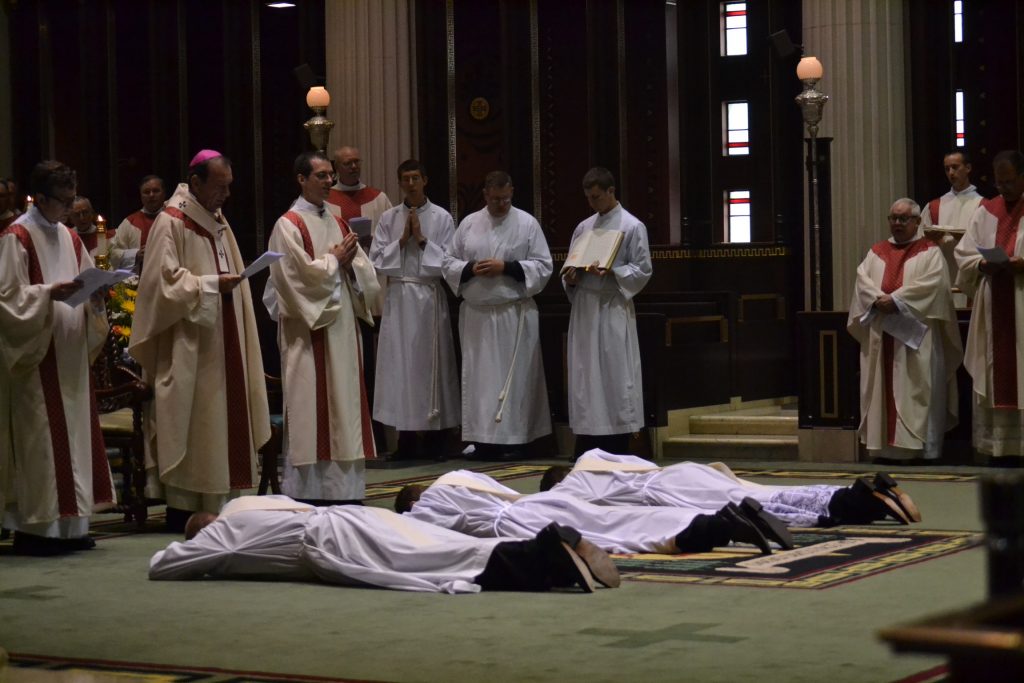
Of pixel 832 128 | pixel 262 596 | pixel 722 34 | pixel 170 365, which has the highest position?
pixel 722 34

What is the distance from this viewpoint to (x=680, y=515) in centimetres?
682

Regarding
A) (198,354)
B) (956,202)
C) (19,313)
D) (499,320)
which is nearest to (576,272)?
(499,320)

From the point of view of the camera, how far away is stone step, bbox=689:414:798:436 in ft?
38.2

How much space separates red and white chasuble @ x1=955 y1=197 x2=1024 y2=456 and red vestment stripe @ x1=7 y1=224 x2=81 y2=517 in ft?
17.4

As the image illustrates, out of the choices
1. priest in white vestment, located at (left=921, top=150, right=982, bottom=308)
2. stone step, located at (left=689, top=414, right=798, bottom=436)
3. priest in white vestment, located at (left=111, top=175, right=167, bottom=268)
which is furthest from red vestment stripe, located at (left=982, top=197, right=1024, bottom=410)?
priest in white vestment, located at (left=111, top=175, right=167, bottom=268)

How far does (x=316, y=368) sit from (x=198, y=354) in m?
0.70

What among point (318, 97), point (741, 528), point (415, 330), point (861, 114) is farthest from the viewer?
point (318, 97)

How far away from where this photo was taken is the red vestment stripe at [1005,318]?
10062 millimetres

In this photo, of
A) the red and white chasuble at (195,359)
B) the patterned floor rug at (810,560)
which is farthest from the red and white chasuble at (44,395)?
the patterned floor rug at (810,560)

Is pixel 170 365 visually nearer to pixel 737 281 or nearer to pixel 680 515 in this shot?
pixel 680 515

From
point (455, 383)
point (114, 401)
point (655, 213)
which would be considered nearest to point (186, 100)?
point (655, 213)

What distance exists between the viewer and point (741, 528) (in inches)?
250

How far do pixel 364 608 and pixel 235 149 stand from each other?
1126 centimetres

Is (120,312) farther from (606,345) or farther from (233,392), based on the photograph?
(606,345)
